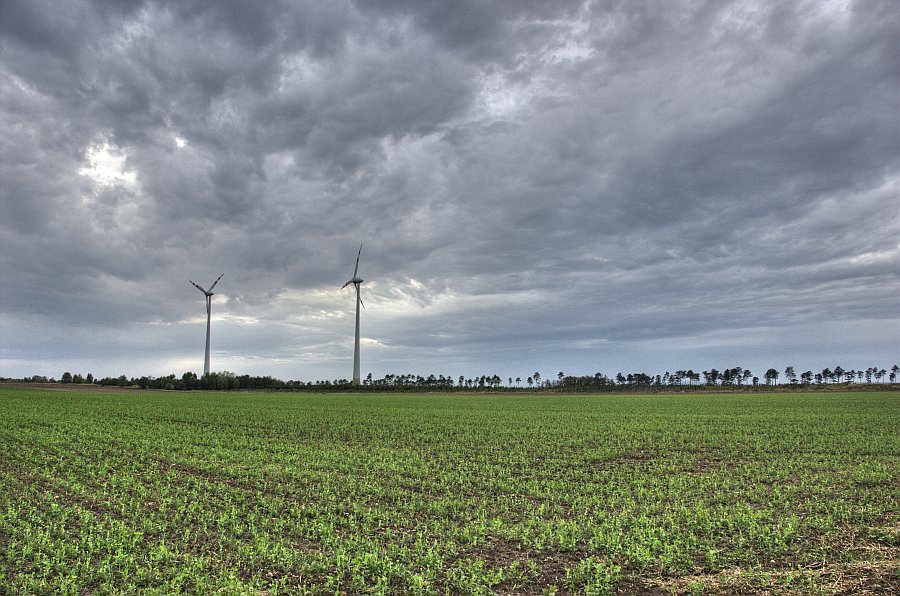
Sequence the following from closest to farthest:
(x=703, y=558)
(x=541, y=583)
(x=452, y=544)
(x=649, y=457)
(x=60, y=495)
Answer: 1. (x=541, y=583)
2. (x=703, y=558)
3. (x=452, y=544)
4. (x=60, y=495)
5. (x=649, y=457)

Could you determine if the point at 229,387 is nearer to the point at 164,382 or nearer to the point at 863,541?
the point at 164,382

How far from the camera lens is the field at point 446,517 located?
1155 cm

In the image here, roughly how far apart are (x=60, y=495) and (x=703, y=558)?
21.4 m

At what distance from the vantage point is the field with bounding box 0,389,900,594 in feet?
37.9

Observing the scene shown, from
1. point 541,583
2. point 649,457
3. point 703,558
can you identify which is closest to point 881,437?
point 649,457

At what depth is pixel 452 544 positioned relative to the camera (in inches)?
537

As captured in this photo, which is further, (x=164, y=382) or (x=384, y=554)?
(x=164, y=382)

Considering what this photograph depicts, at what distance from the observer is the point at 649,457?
2909 centimetres

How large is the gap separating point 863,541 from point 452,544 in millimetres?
10849

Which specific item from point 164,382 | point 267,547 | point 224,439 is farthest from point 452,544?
point 164,382

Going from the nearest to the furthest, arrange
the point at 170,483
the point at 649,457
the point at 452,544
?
the point at 452,544
the point at 170,483
the point at 649,457

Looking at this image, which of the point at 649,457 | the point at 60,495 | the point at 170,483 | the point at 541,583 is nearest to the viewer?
the point at 541,583

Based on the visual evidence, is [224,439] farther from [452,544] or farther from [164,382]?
[164,382]

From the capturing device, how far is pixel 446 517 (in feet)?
54.5
